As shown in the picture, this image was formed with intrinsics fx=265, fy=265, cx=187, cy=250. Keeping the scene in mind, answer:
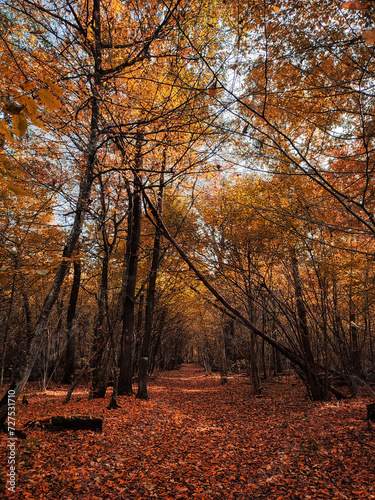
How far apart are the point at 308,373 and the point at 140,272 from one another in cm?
784

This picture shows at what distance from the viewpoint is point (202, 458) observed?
14.3 feet

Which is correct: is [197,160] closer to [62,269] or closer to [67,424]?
[62,269]

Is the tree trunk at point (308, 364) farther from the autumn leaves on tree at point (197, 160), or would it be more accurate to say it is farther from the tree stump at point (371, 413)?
the tree stump at point (371, 413)

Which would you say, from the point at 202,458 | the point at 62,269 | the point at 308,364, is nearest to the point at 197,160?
the point at 62,269

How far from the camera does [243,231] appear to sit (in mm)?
8414

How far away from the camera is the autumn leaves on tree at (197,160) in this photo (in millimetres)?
2838

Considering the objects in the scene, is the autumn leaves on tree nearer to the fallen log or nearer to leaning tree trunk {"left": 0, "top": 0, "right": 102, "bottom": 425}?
leaning tree trunk {"left": 0, "top": 0, "right": 102, "bottom": 425}

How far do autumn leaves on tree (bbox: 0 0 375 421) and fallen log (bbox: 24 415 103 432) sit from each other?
162cm

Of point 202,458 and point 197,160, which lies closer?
point 202,458

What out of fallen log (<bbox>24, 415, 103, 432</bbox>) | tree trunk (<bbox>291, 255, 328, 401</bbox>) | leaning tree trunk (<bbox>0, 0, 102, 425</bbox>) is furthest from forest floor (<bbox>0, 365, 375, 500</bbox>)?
tree trunk (<bbox>291, 255, 328, 401</bbox>)

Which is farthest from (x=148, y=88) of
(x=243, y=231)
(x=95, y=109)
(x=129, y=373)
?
(x=129, y=373)

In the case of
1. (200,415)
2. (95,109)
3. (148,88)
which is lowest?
(200,415)

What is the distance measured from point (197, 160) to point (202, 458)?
529 centimetres

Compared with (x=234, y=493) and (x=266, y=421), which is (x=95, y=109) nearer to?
(x=234, y=493)
